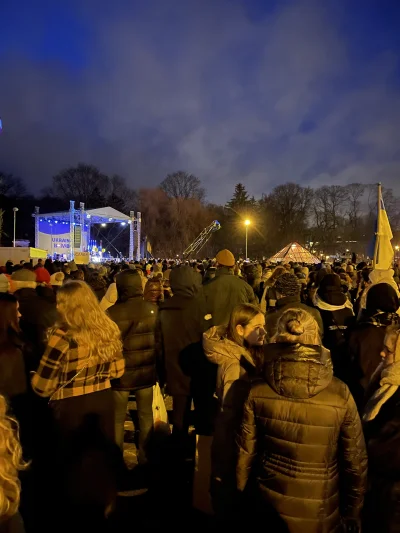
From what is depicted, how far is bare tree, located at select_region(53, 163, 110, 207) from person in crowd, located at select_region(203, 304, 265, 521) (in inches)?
2502

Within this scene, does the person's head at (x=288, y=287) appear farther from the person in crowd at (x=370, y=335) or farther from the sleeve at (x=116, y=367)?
the sleeve at (x=116, y=367)

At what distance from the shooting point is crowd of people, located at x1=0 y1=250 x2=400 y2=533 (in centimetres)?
221

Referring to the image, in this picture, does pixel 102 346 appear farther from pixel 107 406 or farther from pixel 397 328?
pixel 397 328

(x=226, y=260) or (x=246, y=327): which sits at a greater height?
(x=226, y=260)

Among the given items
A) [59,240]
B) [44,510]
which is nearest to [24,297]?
[44,510]

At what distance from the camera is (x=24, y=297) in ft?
18.4

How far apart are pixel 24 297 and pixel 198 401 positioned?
2.64 m

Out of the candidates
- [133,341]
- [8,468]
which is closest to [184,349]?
[133,341]

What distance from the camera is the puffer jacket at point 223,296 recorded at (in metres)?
5.78

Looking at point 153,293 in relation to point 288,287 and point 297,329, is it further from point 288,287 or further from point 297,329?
point 297,329

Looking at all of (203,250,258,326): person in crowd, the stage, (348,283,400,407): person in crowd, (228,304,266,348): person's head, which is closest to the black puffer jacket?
(228,304,266,348): person's head

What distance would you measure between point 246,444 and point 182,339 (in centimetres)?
203

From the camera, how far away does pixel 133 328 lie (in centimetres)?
413

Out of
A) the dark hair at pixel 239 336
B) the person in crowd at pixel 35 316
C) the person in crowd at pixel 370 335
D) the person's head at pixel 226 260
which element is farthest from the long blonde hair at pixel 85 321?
the person's head at pixel 226 260
